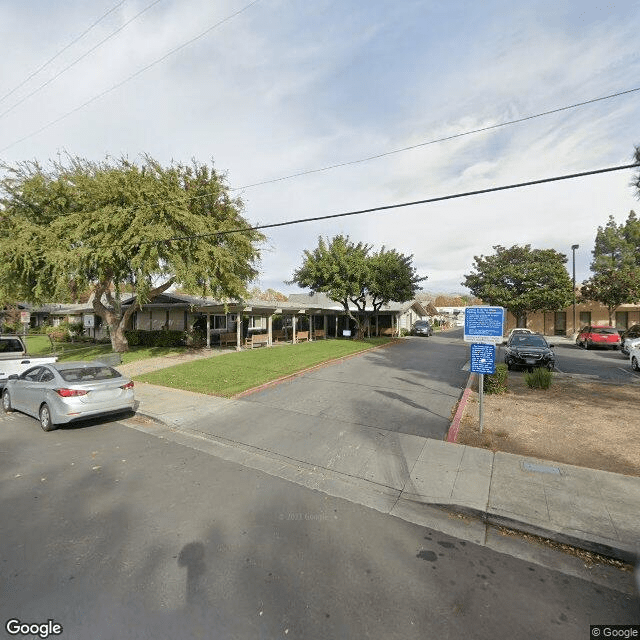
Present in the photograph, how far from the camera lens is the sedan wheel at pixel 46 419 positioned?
7.26 m

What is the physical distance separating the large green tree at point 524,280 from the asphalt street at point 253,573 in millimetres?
33623

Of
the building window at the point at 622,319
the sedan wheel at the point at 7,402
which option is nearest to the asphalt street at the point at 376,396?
the sedan wheel at the point at 7,402

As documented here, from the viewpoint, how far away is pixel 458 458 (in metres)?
5.87

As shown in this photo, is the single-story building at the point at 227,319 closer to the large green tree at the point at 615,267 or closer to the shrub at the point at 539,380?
the shrub at the point at 539,380

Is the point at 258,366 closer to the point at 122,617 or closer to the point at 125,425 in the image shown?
the point at 125,425

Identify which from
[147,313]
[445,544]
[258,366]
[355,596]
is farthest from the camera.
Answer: [147,313]

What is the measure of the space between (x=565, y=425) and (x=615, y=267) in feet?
120

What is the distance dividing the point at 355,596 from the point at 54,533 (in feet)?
11.1

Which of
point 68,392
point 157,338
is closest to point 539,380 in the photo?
point 68,392

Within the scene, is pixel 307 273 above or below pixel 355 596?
above

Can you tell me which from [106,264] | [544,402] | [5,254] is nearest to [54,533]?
[544,402]

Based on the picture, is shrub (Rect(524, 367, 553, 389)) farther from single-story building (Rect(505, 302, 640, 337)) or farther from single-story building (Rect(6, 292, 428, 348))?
single-story building (Rect(505, 302, 640, 337))

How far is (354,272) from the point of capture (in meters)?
25.7

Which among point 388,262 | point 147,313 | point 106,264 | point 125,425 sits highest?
point 388,262
